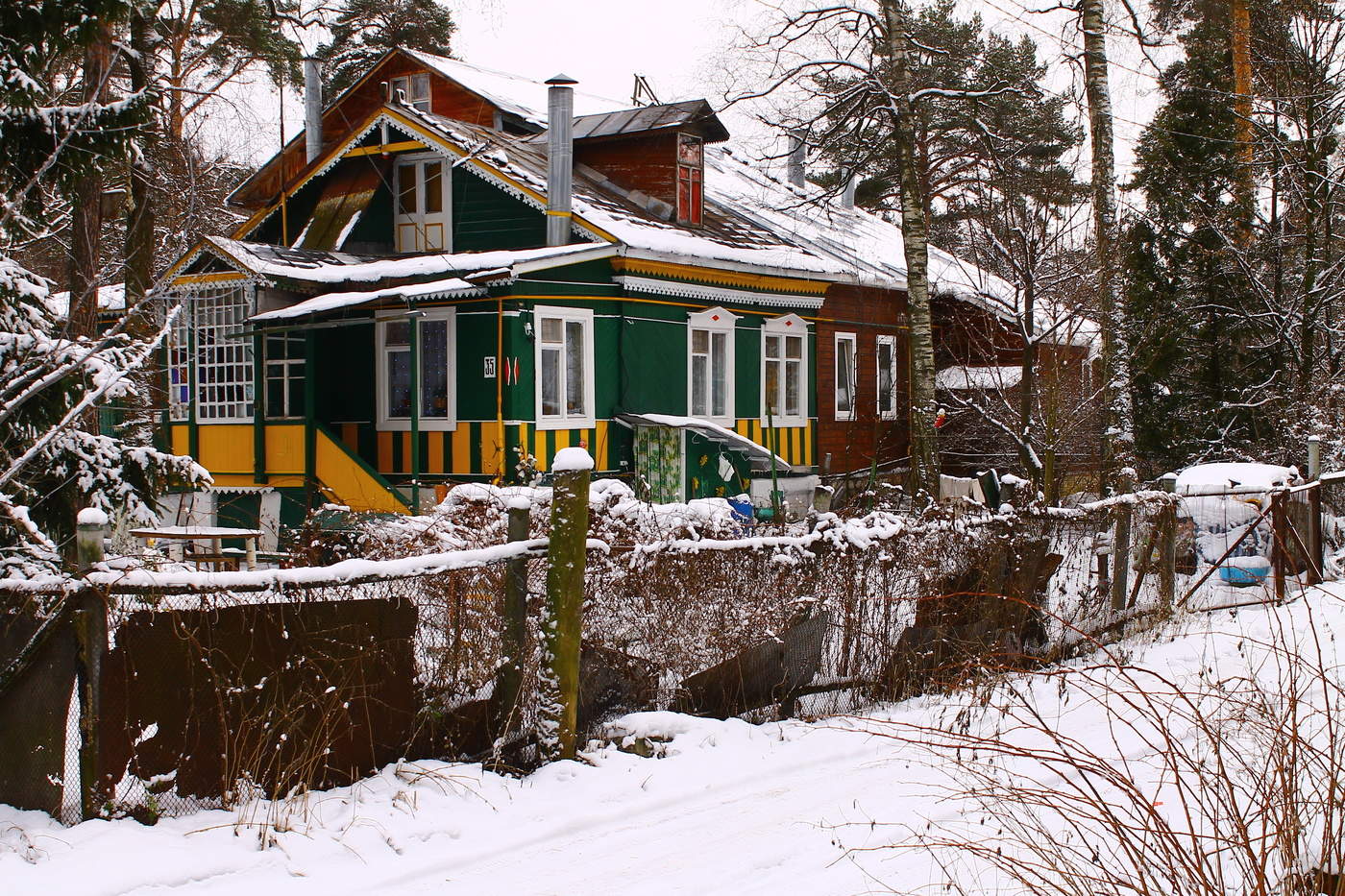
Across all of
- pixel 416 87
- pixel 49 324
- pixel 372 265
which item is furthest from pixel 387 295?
pixel 416 87

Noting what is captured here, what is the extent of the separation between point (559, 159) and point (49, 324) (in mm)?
10664

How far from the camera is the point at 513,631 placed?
607cm

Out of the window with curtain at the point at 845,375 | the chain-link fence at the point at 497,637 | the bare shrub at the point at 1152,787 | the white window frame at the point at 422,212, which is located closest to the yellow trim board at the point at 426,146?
the white window frame at the point at 422,212

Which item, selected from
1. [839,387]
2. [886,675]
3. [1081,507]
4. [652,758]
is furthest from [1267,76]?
[652,758]

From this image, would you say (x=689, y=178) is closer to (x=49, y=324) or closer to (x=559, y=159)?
(x=559, y=159)

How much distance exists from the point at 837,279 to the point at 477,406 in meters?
7.97

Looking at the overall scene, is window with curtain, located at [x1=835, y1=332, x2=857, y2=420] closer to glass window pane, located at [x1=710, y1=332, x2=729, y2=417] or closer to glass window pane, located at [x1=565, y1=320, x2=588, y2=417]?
glass window pane, located at [x1=710, y1=332, x2=729, y2=417]

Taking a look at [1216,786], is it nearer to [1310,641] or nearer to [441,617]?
A: [441,617]

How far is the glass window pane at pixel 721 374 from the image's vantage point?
20422mm

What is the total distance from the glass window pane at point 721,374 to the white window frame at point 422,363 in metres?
5.07

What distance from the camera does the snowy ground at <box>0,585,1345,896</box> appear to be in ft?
15.6

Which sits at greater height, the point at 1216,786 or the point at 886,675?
the point at 1216,786

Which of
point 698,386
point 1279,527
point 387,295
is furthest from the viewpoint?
point 698,386

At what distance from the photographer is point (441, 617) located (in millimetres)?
6004
